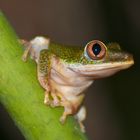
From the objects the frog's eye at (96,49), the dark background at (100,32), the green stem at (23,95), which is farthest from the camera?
the dark background at (100,32)

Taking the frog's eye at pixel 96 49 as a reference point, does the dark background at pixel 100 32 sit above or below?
below

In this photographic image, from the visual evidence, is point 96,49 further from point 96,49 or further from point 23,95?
point 23,95

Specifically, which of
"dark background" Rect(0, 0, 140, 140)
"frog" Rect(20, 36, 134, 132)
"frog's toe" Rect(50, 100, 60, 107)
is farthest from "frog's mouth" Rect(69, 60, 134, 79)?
"dark background" Rect(0, 0, 140, 140)

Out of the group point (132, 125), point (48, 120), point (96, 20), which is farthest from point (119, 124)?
point (48, 120)

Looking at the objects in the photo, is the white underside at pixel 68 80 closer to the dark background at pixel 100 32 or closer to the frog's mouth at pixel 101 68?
the frog's mouth at pixel 101 68

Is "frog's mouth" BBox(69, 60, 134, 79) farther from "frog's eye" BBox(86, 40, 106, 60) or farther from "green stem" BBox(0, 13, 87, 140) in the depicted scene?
"green stem" BBox(0, 13, 87, 140)

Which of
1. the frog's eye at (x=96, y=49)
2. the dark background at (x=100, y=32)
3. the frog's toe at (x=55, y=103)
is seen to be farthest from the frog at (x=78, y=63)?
the dark background at (x=100, y=32)
